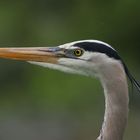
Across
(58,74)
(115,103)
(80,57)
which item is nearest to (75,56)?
(80,57)

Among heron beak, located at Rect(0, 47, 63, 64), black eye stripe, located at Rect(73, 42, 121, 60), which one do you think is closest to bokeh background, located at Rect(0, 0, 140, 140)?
heron beak, located at Rect(0, 47, 63, 64)

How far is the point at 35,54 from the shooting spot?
5.87m

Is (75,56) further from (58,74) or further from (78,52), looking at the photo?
(58,74)

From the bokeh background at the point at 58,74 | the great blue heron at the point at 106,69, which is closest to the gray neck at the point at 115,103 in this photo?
the great blue heron at the point at 106,69

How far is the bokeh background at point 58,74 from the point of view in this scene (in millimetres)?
10133

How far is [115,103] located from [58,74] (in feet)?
21.9

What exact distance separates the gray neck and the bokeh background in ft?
13.6

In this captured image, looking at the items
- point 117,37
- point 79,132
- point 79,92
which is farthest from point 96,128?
point 117,37

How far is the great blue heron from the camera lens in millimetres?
5512

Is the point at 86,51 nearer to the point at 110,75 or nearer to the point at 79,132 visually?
the point at 110,75

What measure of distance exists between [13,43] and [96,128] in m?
3.40

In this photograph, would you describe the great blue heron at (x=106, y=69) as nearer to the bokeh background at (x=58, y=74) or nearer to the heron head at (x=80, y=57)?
the heron head at (x=80, y=57)

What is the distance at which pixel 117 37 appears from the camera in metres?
13.3

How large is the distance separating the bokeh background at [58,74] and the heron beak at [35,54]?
3905 mm
